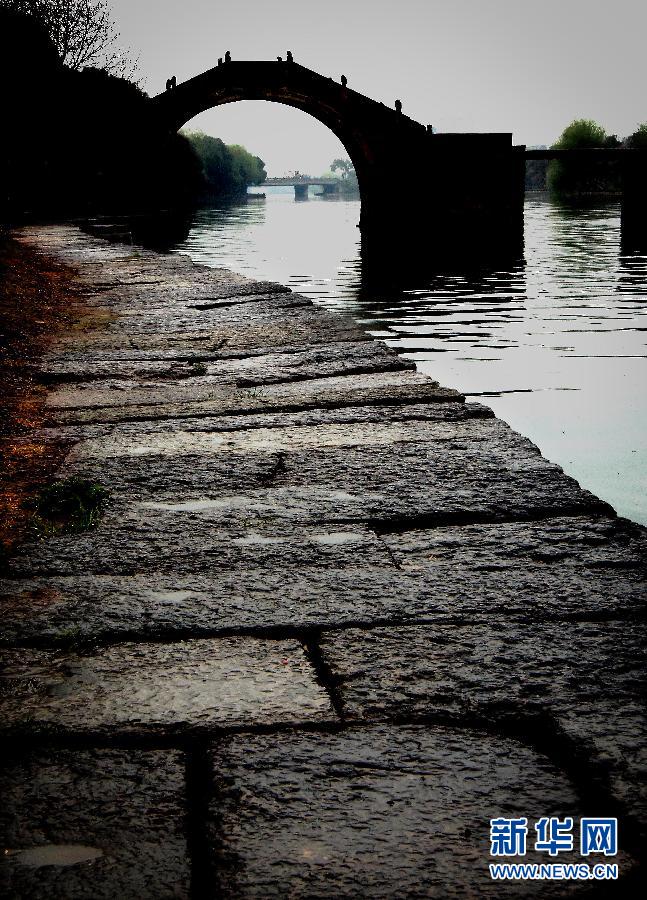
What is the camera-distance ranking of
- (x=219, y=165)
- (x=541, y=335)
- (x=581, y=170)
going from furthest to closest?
(x=219, y=165)
(x=581, y=170)
(x=541, y=335)

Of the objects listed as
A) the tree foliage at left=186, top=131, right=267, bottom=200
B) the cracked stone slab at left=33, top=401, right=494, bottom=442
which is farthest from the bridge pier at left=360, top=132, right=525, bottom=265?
the tree foliage at left=186, top=131, right=267, bottom=200

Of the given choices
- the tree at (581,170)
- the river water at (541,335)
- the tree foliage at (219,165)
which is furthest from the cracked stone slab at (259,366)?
the tree foliage at (219,165)

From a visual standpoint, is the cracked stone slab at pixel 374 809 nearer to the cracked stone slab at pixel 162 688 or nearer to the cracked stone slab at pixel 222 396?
the cracked stone slab at pixel 162 688

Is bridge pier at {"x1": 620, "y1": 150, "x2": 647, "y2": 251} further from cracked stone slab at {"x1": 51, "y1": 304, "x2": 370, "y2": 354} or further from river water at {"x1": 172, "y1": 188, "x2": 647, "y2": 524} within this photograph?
cracked stone slab at {"x1": 51, "y1": 304, "x2": 370, "y2": 354}

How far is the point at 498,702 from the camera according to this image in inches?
52.5

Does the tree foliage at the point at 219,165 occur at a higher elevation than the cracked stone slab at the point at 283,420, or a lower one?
higher

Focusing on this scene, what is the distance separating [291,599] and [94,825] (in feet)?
2.12

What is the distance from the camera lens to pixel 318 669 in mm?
1443

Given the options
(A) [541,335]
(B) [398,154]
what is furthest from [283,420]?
(B) [398,154]

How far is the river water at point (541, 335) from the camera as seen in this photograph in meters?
4.50

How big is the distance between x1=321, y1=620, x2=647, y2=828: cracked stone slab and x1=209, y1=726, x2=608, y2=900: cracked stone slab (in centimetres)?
7

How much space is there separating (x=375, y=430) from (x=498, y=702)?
1479 millimetres

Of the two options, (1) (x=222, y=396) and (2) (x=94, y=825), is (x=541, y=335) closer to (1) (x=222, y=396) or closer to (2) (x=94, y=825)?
(1) (x=222, y=396)

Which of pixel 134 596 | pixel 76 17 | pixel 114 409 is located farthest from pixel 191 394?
pixel 76 17
